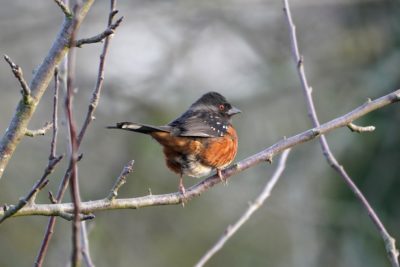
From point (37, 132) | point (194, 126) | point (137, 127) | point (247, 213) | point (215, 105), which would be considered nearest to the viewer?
point (37, 132)

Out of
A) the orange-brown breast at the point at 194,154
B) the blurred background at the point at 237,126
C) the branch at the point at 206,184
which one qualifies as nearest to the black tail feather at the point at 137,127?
the orange-brown breast at the point at 194,154

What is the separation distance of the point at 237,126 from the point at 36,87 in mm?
7982

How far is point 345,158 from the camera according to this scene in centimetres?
864

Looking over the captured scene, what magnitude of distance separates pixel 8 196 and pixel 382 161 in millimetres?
4815

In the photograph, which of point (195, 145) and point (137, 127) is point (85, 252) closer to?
point (137, 127)

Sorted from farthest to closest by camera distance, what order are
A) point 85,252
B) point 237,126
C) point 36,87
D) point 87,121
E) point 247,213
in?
A: point 237,126
point 247,213
point 85,252
point 36,87
point 87,121

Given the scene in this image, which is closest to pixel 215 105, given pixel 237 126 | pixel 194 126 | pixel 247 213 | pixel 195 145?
pixel 194 126

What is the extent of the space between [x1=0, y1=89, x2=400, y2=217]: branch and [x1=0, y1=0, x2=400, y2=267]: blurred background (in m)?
4.94

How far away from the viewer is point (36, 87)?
96.0 inches

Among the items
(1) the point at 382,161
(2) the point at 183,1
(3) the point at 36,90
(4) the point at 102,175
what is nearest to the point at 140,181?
(4) the point at 102,175

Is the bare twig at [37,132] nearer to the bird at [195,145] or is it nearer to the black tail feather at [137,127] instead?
the black tail feather at [137,127]

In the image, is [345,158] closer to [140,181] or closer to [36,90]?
[140,181]

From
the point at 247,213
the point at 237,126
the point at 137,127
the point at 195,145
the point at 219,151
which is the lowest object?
the point at 237,126

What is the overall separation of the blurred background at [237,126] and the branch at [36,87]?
546 centimetres
